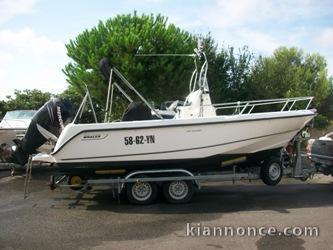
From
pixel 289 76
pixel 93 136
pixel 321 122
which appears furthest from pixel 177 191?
pixel 321 122

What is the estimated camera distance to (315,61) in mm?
39219

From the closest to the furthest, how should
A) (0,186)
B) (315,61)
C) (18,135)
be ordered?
(0,186), (18,135), (315,61)

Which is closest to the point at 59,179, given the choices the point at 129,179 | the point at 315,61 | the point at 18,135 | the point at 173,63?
the point at 129,179

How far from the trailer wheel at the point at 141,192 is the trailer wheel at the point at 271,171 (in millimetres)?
2186

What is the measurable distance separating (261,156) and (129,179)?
260 centimetres

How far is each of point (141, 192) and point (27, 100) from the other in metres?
29.0

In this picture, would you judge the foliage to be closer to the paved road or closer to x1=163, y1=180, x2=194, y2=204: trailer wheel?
the paved road

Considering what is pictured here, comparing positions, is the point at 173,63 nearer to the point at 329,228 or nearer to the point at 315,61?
the point at 329,228

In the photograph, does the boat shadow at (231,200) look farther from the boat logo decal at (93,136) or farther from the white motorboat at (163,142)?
the boat logo decal at (93,136)

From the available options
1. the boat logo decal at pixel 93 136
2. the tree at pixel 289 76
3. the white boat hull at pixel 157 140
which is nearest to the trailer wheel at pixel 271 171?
the white boat hull at pixel 157 140

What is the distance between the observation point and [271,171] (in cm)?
968

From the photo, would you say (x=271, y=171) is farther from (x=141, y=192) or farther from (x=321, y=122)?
(x=321, y=122)

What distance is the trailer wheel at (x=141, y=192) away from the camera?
9.09 meters

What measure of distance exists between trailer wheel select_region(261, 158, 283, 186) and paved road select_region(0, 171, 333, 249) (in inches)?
12.7
